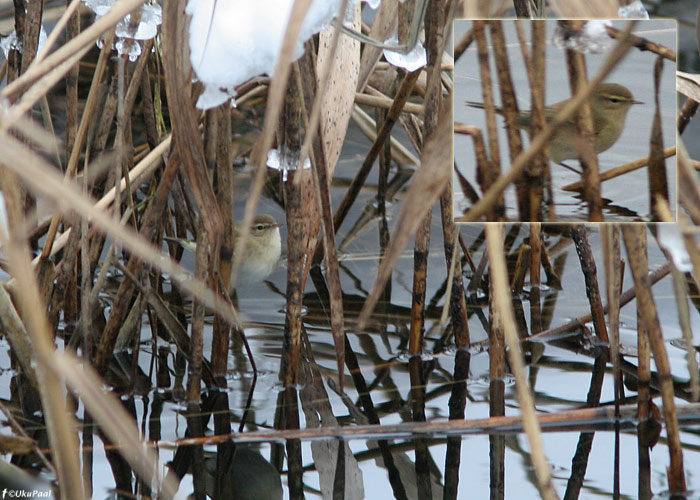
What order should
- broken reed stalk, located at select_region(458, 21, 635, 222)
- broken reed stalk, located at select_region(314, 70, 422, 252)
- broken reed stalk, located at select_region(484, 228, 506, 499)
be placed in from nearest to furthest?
broken reed stalk, located at select_region(458, 21, 635, 222), broken reed stalk, located at select_region(484, 228, 506, 499), broken reed stalk, located at select_region(314, 70, 422, 252)

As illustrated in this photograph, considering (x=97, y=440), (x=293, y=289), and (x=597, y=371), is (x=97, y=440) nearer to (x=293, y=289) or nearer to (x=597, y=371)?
(x=293, y=289)

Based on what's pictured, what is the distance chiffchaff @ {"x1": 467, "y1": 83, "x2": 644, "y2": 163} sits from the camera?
106cm

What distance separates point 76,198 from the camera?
80cm

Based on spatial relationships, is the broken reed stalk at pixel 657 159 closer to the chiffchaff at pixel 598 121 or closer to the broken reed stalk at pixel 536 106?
the chiffchaff at pixel 598 121

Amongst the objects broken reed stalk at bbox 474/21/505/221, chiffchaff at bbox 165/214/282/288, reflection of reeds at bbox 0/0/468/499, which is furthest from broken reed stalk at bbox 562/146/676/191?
chiffchaff at bbox 165/214/282/288

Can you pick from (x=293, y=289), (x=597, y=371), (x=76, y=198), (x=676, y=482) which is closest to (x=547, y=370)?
(x=597, y=371)

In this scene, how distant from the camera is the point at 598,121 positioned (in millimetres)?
1090

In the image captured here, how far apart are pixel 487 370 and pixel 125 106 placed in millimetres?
1230

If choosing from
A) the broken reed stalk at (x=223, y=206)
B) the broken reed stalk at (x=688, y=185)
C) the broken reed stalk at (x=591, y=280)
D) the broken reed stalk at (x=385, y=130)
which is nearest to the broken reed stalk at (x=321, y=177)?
the broken reed stalk at (x=223, y=206)

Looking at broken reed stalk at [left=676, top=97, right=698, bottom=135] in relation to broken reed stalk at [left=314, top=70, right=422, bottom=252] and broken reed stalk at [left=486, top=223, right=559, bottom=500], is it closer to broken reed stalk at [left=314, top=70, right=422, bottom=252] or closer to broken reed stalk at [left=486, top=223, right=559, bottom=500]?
broken reed stalk at [left=314, top=70, right=422, bottom=252]

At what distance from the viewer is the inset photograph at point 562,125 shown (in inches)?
42.0

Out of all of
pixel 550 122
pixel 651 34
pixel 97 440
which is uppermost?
pixel 651 34

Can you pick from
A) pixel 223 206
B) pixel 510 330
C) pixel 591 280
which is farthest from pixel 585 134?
pixel 591 280

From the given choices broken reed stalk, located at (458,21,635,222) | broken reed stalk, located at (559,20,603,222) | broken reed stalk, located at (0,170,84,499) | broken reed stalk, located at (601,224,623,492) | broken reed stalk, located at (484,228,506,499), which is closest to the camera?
broken reed stalk, located at (0,170,84,499)
